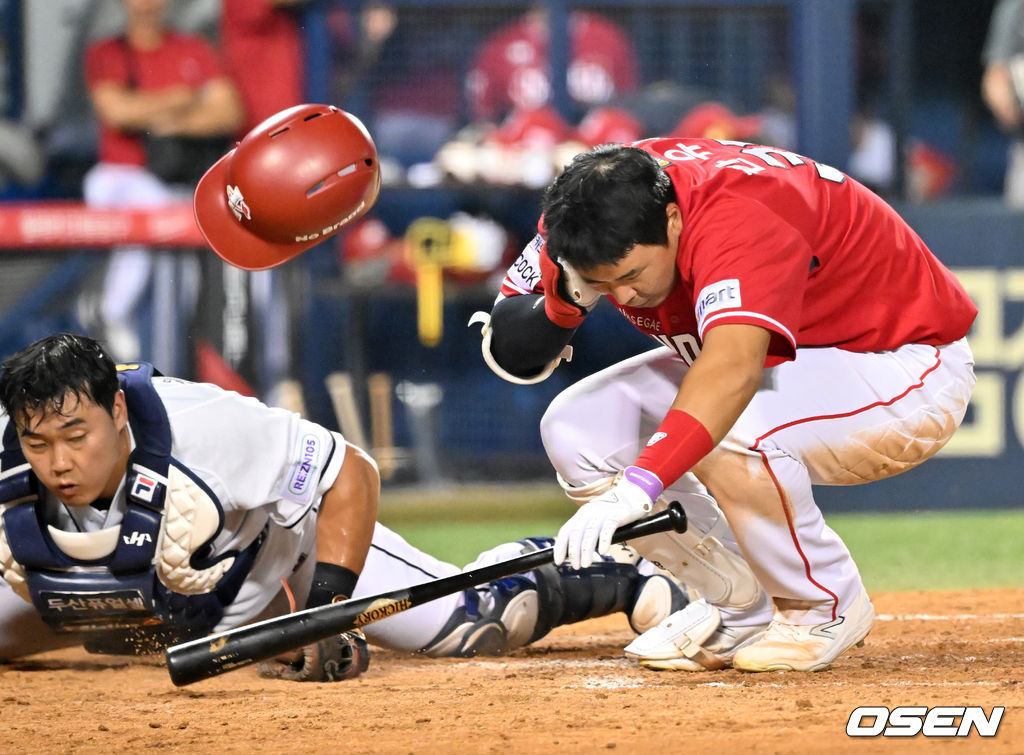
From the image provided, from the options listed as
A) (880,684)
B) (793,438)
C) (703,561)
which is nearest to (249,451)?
(703,561)

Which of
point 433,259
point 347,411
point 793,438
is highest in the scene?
point 793,438

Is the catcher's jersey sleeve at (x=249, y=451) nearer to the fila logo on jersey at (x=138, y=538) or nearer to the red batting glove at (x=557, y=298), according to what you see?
the fila logo on jersey at (x=138, y=538)

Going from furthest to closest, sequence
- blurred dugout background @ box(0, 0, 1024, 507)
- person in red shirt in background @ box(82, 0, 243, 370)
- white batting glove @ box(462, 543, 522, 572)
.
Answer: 1. person in red shirt in background @ box(82, 0, 243, 370)
2. blurred dugout background @ box(0, 0, 1024, 507)
3. white batting glove @ box(462, 543, 522, 572)

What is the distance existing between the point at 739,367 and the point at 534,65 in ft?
21.8

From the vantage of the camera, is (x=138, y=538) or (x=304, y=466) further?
(x=304, y=466)

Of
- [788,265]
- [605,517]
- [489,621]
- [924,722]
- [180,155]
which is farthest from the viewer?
[180,155]

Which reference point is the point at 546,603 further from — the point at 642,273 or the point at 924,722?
the point at 924,722

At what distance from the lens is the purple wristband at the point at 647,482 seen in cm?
308

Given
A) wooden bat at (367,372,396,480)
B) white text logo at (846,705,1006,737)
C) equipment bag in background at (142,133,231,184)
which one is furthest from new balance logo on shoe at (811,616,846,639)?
equipment bag in background at (142,133,231,184)

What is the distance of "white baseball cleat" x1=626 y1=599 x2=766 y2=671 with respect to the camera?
3.76 m

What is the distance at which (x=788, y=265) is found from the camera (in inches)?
A: 127

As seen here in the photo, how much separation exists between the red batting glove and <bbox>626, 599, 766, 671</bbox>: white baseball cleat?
86 cm

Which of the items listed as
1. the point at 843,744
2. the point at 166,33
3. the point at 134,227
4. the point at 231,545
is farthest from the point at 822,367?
the point at 166,33

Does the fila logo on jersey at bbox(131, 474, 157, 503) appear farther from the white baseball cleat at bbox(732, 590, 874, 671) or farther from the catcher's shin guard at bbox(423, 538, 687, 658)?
the white baseball cleat at bbox(732, 590, 874, 671)
